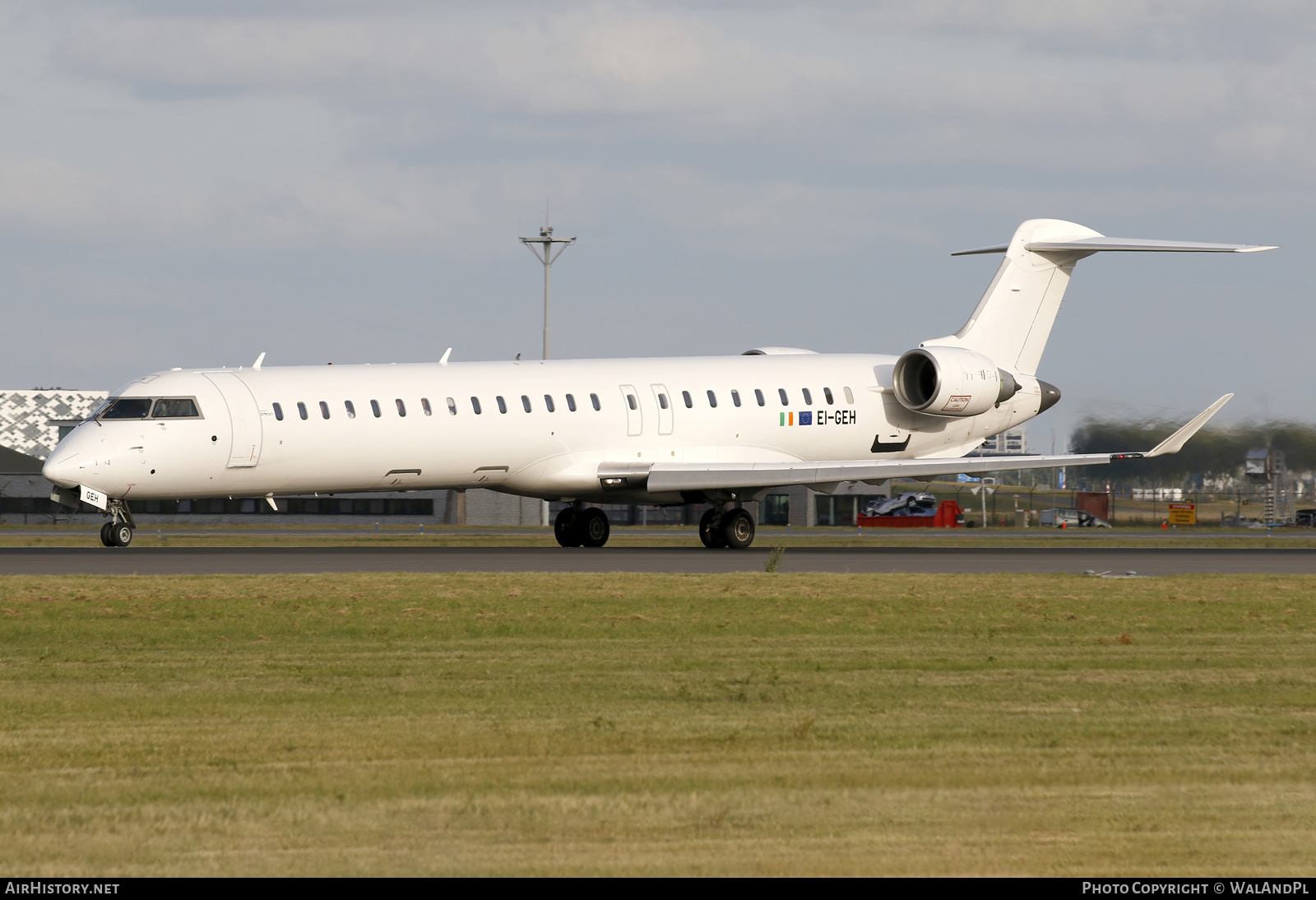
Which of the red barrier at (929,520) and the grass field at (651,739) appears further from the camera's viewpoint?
the red barrier at (929,520)

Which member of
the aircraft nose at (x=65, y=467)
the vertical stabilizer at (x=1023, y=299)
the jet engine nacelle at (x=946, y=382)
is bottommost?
the aircraft nose at (x=65, y=467)

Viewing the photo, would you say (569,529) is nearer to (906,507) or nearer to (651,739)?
(651,739)

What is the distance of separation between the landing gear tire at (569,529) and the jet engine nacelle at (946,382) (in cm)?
725

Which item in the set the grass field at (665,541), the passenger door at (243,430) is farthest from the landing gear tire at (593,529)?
the passenger door at (243,430)

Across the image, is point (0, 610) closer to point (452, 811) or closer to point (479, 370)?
point (452, 811)

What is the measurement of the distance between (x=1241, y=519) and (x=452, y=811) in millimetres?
62535

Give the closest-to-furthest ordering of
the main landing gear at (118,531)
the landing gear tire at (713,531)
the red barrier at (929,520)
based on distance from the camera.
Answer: the main landing gear at (118,531) → the landing gear tire at (713,531) → the red barrier at (929,520)

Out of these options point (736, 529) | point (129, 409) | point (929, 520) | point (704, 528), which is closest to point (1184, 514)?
point (929, 520)

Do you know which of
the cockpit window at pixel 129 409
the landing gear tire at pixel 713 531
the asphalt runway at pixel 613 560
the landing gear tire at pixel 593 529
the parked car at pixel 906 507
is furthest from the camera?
the parked car at pixel 906 507

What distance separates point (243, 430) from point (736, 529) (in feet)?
32.2

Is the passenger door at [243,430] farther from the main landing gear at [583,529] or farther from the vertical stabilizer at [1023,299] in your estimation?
the vertical stabilizer at [1023,299]

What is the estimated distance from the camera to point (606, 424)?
29.7 m

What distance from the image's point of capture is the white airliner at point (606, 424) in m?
26.6

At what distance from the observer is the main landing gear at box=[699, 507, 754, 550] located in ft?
101
